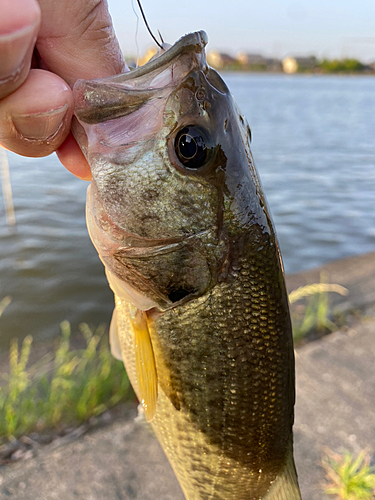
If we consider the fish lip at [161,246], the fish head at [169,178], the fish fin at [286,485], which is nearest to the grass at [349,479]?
the fish fin at [286,485]

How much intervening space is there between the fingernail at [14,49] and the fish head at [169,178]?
8.3 inches

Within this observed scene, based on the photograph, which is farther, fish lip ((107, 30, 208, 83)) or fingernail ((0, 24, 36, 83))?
fish lip ((107, 30, 208, 83))

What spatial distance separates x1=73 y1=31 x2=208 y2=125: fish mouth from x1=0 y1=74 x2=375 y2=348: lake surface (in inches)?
184

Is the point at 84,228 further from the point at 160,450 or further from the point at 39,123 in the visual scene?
the point at 39,123

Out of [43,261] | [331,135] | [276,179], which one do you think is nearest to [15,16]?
[43,261]

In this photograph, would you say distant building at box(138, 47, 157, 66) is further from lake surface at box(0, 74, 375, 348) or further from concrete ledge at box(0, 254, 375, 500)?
lake surface at box(0, 74, 375, 348)

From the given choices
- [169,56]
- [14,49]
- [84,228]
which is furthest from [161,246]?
[84,228]

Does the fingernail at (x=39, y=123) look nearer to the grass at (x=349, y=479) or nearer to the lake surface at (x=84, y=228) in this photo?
the grass at (x=349, y=479)

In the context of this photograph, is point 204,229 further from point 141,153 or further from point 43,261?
point 43,261

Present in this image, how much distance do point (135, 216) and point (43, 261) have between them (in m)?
6.68

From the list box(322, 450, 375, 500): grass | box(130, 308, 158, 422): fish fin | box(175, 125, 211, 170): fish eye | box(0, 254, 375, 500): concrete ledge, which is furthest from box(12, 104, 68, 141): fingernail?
box(322, 450, 375, 500): grass

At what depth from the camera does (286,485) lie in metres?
1.77

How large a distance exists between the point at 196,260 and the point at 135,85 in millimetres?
621

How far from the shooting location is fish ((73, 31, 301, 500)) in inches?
54.9
